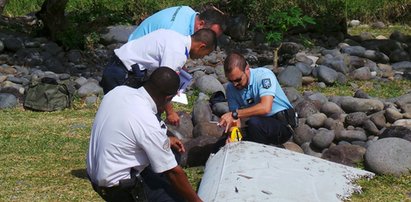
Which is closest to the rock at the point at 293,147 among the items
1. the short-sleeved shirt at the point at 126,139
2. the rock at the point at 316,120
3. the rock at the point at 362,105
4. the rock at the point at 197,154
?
the rock at the point at 316,120

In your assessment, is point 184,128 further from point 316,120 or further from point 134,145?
point 134,145

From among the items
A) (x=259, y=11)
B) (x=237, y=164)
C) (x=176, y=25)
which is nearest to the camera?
(x=237, y=164)

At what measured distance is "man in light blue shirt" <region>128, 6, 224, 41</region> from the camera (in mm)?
6895

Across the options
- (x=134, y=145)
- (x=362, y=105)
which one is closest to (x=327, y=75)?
(x=362, y=105)

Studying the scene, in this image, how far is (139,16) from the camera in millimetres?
16641

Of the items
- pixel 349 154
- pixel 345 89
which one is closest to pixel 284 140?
pixel 349 154

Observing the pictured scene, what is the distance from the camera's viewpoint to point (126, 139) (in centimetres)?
486

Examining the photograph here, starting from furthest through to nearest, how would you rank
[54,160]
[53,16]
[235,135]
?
[53,16], [54,160], [235,135]

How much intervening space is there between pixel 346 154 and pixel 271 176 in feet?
4.97

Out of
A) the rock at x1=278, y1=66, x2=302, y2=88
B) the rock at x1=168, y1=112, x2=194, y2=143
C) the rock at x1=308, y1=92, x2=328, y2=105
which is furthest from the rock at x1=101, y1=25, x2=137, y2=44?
the rock at x1=168, y1=112, x2=194, y2=143

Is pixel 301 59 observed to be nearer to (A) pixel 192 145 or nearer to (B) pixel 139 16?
(B) pixel 139 16

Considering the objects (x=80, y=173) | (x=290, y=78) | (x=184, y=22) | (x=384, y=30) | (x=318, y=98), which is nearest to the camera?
(x=184, y=22)

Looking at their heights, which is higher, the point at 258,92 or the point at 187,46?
the point at 187,46

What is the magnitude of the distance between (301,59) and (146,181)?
846 centimetres
